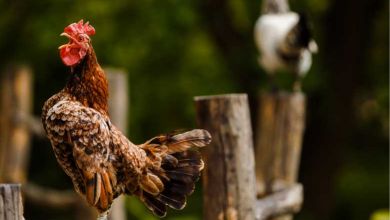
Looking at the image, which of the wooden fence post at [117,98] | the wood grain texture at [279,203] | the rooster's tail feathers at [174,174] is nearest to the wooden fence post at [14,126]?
the wooden fence post at [117,98]

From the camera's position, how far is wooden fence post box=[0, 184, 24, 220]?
2.38 metres

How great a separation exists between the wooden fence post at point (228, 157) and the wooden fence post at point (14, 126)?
11.7 feet

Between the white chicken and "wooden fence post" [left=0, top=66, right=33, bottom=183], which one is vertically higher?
the white chicken

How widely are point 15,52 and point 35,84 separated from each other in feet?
1.66

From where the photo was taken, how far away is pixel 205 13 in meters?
8.63

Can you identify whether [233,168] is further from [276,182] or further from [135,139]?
[135,139]

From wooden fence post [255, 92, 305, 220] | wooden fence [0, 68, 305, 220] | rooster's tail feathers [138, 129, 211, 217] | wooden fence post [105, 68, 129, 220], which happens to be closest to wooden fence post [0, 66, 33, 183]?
wooden fence [0, 68, 305, 220]

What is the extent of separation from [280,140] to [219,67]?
3.71 meters

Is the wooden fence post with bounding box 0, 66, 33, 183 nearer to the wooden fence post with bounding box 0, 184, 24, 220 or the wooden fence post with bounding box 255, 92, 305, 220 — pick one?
the wooden fence post with bounding box 255, 92, 305, 220

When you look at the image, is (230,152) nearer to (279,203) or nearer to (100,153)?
(279,203)

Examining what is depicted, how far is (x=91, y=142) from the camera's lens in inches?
104

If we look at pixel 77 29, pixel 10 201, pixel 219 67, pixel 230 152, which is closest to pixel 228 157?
pixel 230 152

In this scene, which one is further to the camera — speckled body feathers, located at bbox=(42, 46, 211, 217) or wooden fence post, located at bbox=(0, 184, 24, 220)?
speckled body feathers, located at bbox=(42, 46, 211, 217)

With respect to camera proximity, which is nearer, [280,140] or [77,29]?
[77,29]
